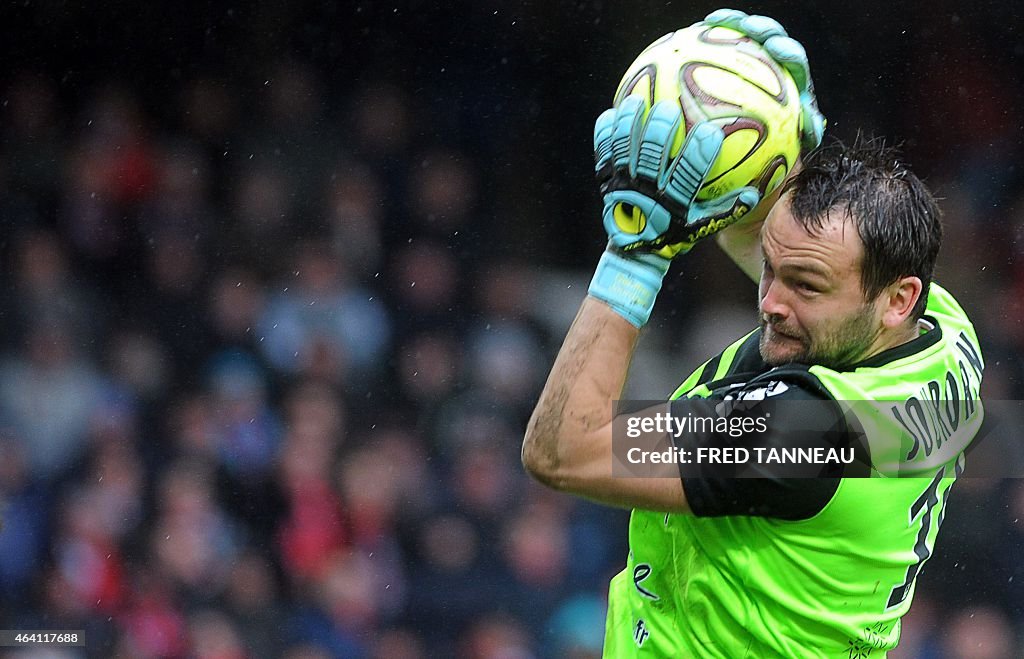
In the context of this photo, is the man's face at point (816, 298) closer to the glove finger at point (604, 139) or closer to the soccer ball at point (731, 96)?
the soccer ball at point (731, 96)

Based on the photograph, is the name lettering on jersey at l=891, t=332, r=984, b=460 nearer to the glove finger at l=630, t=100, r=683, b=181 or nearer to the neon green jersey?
the neon green jersey

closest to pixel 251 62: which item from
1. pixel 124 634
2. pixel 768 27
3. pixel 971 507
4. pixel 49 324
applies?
pixel 49 324

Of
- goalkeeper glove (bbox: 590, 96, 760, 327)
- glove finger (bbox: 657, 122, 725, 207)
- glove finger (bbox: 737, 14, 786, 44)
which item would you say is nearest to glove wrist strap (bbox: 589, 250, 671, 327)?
goalkeeper glove (bbox: 590, 96, 760, 327)

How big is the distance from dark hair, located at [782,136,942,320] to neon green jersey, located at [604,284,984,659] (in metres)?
0.14

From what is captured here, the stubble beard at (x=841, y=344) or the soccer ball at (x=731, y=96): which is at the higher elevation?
the soccer ball at (x=731, y=96)

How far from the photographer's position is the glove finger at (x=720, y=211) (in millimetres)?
1868

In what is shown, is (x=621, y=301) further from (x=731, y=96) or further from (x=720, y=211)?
(x=731, y=96)

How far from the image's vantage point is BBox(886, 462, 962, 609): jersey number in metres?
1.99

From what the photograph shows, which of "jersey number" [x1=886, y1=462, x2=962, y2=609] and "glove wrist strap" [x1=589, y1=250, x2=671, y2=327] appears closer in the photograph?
"glove wrist strap" [x1=589, y1=250, x2=671, y2=327]

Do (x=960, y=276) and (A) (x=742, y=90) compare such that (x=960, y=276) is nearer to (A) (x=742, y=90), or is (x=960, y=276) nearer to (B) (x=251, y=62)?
(B) (x=251, y=62)

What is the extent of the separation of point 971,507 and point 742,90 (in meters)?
4.01

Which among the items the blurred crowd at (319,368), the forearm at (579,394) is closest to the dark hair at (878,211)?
the forearm at (579,394)

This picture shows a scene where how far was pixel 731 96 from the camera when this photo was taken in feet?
6.27

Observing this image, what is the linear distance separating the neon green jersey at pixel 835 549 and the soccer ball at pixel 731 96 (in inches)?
12.8
